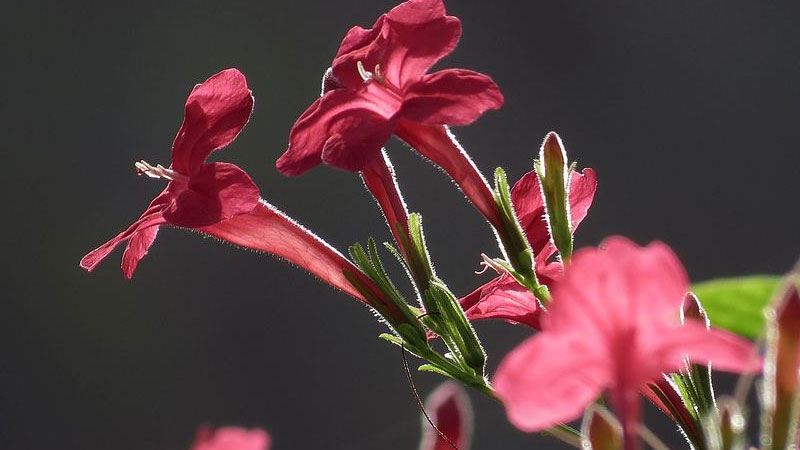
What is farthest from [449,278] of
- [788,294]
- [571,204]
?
[788,294]

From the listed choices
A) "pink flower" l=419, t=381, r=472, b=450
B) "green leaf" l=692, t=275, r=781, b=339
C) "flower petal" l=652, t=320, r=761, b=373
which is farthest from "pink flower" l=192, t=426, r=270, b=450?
"green leaf" l=692, t=275, r=781, b=339

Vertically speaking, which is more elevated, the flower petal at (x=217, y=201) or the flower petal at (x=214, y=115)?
the flower petal at (x=214, y=115)

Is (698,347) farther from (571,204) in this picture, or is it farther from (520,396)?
(571,204)

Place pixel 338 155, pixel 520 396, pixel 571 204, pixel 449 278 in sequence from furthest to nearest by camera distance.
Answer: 1. pixel 449 278
2. pixel 571 204
3. pixel 338 155
4. pixel 520 396

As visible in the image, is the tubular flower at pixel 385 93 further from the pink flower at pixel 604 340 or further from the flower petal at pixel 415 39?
the pink flower at pixel 604 340

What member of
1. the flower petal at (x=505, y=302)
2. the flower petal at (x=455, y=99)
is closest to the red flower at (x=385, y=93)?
the flower petal at (x=455, y=99)

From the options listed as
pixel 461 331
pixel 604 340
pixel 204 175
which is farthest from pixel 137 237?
pixel 604 340
